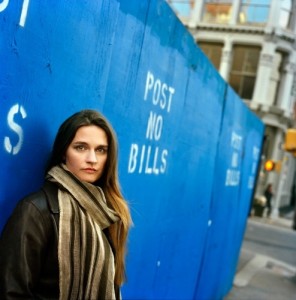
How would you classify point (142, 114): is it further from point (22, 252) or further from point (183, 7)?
point (183, 7)

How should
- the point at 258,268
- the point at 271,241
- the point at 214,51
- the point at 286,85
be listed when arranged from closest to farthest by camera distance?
1. the point at 258,268
2. the point at 271,241
3. the point at 286,85
4. the point at 214,51

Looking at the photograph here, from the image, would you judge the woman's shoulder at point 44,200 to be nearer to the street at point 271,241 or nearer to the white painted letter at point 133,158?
the white painted letter at point 133,158

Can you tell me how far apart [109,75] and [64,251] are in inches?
43.3

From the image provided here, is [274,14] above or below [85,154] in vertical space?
above

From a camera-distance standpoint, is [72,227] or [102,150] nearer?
[72,227]

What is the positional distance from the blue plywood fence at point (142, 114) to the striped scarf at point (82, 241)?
0.27m

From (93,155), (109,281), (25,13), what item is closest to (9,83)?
(25,13)

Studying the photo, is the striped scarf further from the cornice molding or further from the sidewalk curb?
the cornice molding

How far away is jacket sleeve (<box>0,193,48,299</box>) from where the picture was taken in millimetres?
1429

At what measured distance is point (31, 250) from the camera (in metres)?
1.47

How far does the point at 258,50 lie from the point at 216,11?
2887mm

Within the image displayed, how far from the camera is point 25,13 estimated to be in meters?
1.61

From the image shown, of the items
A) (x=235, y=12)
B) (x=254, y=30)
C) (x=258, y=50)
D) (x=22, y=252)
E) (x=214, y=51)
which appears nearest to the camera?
(x=22, y=252)

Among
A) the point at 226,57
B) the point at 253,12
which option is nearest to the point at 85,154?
the point at 226,57
